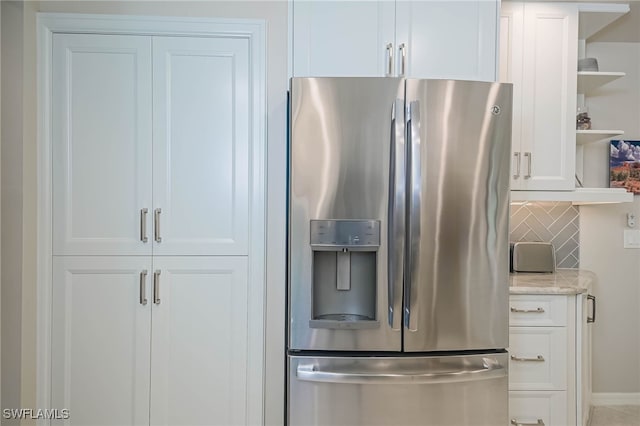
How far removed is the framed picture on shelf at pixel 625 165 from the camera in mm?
2795

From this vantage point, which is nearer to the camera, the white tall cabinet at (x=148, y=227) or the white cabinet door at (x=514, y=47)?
the white tall cabinet at (x=148, y=227)

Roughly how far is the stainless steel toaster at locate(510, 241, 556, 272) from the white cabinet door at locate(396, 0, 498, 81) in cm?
116

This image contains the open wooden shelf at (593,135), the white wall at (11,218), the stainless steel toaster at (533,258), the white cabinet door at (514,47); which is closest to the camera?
the white wall at (11,218)

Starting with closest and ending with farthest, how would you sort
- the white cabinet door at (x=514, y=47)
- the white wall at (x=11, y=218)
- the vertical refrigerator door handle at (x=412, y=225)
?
1. the vertical refrigerator door handle at (x=412, y=225)
2. the white wall at (x=11, y=218)
3. the white cabinet door at (x=514, y=47)

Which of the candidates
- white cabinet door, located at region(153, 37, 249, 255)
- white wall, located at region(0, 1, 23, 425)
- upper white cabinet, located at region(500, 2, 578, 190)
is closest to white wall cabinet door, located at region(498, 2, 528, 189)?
upper white cabinet, located at region(500, 2, 578, 190)

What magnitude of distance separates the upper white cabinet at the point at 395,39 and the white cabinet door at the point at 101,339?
122cm

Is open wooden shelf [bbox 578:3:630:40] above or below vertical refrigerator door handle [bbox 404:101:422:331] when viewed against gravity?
above

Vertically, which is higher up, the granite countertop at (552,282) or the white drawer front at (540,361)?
the granite countertop at (552,282)

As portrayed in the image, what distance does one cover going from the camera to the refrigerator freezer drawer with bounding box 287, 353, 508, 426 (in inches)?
64.4

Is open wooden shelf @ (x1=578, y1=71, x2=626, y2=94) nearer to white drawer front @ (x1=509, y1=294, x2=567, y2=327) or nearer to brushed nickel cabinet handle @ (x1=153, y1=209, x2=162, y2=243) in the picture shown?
white drawer front @ (x1=509, y1=294, x2=567, y2=327)

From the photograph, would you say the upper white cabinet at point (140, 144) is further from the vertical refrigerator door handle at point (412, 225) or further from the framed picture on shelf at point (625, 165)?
the framed picture on shelf at point (625, 165)

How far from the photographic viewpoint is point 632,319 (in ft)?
9.30

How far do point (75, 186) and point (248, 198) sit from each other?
0.76m

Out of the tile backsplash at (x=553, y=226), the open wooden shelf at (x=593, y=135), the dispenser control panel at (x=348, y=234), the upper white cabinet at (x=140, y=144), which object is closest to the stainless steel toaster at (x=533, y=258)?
the tile backsplash at (x=553, y=226)
